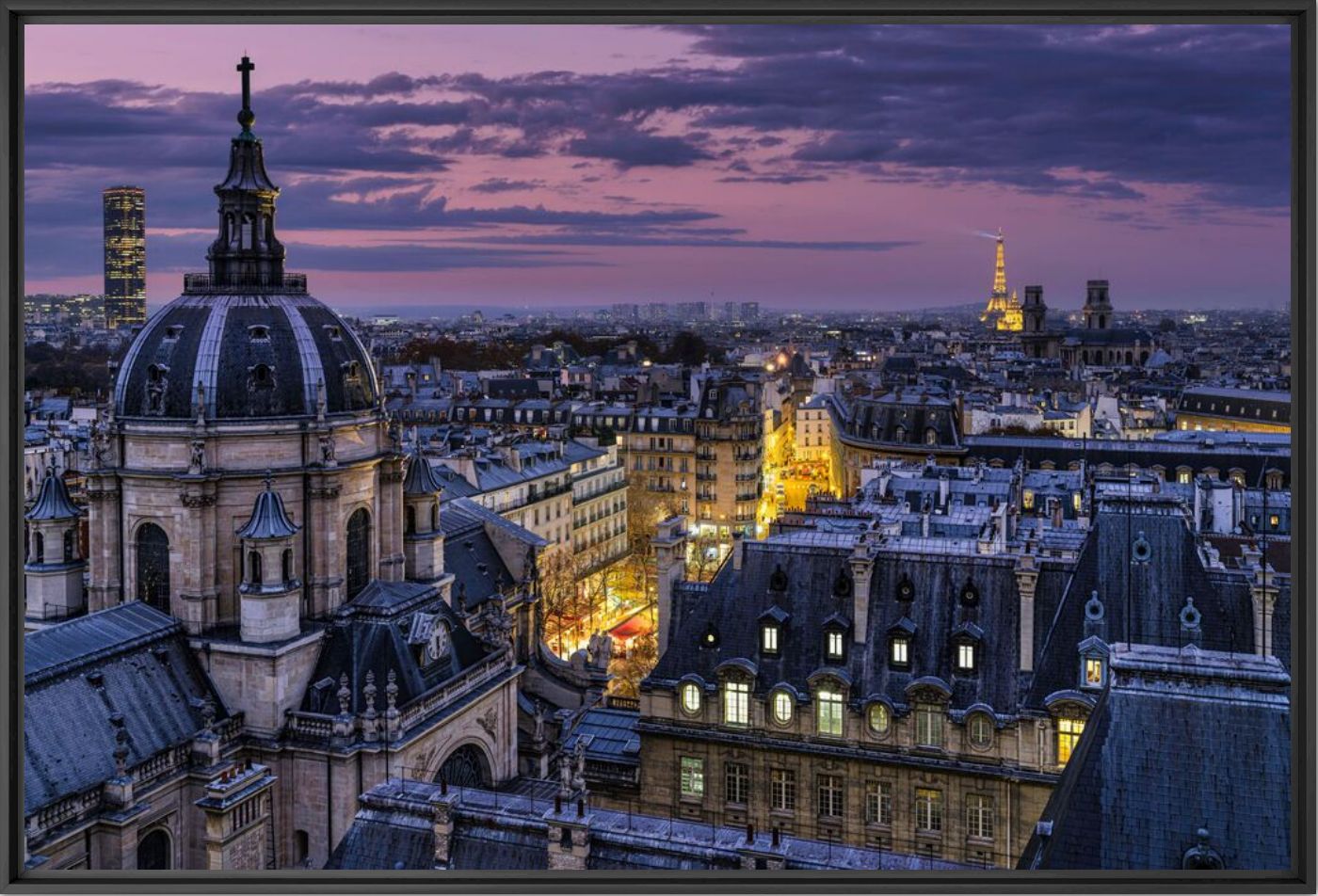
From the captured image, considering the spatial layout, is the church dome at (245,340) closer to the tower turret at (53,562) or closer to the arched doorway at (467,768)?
the tower turret at (53,562)

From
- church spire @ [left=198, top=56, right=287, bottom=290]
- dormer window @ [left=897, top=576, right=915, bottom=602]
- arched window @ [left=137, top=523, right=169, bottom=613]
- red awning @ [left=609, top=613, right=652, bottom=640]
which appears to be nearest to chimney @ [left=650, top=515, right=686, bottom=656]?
dormer window @ [left=897, top=576, right=915, bottom=602]

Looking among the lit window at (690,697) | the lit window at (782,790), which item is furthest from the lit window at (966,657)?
the lit window at (690,697)

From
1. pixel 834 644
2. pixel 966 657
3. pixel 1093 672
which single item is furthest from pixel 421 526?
pixel 1093 672

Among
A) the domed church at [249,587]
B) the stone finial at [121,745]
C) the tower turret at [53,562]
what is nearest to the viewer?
the stone finial at [121,745]

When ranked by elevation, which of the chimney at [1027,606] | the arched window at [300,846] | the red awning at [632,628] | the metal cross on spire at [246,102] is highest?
the metal cross on spire at [246,102]

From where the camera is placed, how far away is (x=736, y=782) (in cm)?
2222

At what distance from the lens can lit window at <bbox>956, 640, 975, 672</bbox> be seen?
70.9ft

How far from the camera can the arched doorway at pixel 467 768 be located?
78.2 feet

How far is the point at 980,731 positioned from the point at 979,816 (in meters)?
1.39

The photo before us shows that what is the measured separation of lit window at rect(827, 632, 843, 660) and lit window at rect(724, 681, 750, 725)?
5.26 ft

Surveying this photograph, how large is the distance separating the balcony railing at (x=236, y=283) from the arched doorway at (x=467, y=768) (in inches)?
376

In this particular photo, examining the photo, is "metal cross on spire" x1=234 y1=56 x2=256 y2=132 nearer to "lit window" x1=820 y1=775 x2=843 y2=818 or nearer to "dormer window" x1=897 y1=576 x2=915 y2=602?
"dormer window" x1=897 y1=576 x2=915 y2=602

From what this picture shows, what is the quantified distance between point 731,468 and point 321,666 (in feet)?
138

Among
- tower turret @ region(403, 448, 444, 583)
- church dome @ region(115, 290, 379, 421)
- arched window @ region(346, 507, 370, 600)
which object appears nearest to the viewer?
church dome @ region(115, 290, 379, 421)
